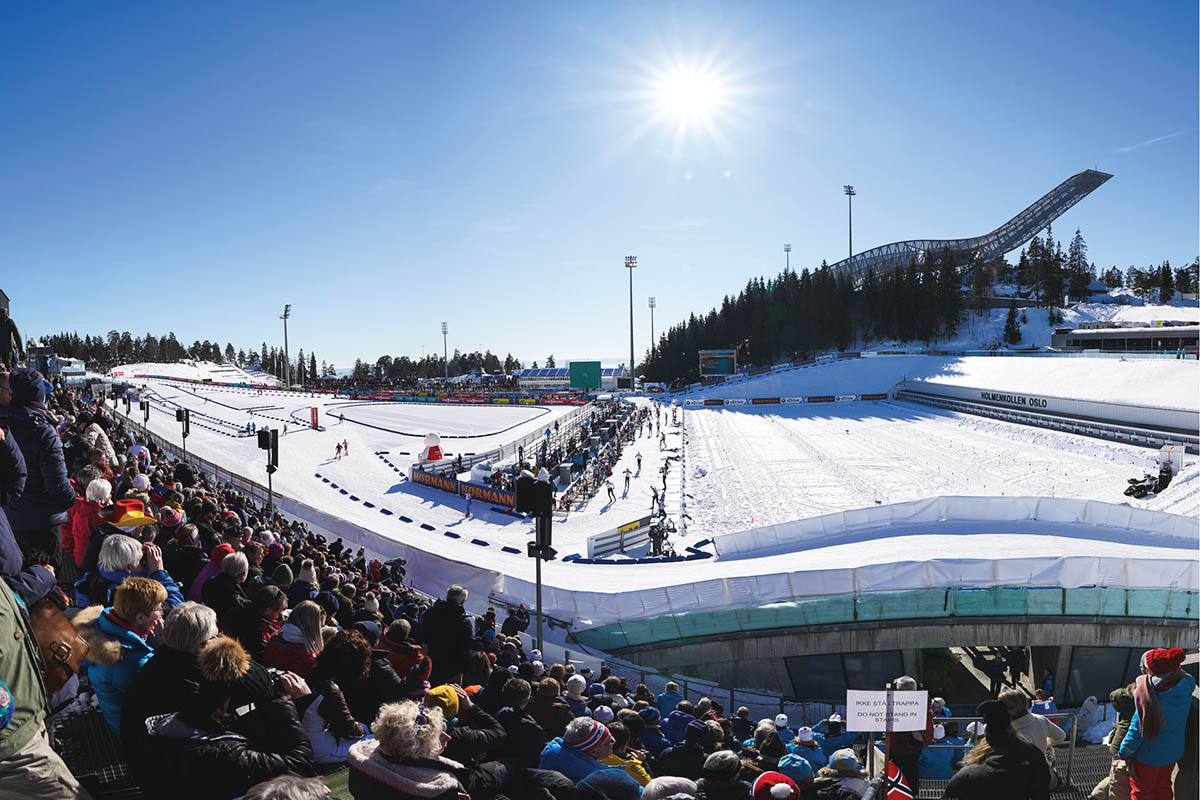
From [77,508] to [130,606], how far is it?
3583 millimetres

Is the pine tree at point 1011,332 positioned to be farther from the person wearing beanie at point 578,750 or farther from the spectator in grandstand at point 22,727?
the spectator in grandstand at point 22,727

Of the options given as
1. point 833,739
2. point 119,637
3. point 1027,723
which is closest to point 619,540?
Result: point 833,739

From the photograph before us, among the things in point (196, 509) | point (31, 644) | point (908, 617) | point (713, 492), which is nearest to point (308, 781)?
point (31, 644)

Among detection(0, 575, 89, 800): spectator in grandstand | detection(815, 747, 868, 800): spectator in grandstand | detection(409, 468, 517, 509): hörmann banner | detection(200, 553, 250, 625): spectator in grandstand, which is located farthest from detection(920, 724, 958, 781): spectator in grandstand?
detection(409, 468, 517, 509): hörmann banner

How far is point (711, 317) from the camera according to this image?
3629 inches

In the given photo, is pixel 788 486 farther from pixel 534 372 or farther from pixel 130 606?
pixel 534 372

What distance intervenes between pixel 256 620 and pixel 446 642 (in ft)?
4.65

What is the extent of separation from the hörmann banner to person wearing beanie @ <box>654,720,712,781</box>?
16819mm

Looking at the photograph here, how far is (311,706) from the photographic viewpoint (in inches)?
125

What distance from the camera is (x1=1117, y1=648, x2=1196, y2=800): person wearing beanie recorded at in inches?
135

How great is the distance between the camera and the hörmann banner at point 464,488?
855 inches

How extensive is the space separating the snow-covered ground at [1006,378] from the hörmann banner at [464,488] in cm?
2826

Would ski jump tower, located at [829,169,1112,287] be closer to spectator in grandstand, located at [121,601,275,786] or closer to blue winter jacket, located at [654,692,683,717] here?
blue winter jacket, located at [654,692,683,717]

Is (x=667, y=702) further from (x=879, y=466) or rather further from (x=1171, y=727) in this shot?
(x=879, y=466)
